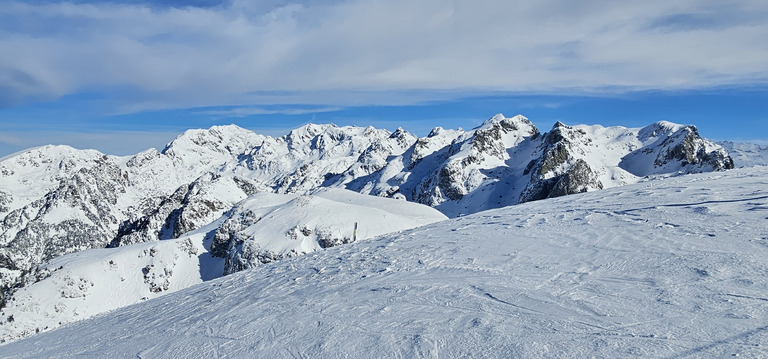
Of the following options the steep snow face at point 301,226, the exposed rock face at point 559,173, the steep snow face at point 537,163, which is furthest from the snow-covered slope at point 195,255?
the steep snow face at point 537,163

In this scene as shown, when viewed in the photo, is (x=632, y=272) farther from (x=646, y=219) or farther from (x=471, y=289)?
(x=646, y=219)

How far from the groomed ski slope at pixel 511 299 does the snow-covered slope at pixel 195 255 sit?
135 feet

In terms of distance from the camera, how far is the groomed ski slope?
6734 mm

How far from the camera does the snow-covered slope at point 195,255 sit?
5919 cm

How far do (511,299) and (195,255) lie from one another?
76166 mm

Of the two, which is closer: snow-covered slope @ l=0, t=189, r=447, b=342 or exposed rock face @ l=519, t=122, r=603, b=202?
snow-covered slope @ l=0, t=189, r=447, b=342

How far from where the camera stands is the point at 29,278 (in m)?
67.2

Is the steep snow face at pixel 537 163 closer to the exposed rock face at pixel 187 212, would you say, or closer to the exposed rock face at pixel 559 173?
the exposed rock face at pixel 559 173

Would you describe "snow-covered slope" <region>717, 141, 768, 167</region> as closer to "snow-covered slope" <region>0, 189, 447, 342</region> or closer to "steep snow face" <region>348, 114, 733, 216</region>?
"steep snow face" <region>348, 114, 733, 216</region>

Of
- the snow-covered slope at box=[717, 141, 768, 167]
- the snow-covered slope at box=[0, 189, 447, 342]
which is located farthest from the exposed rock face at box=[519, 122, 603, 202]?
the snow-covered slope at box=[717, 141, 768, 167]

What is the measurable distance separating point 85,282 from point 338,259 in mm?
68951

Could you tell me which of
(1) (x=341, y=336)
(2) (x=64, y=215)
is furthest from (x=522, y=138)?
(2) (x=64, y=215)

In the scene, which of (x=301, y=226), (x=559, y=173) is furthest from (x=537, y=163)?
(x=301, y=226)

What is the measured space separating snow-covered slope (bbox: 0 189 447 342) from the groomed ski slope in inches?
1624
